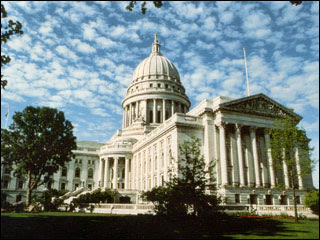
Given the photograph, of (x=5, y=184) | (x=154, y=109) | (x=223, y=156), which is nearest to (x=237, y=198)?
(x=223, y=156)

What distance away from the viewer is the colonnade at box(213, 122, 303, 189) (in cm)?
4721

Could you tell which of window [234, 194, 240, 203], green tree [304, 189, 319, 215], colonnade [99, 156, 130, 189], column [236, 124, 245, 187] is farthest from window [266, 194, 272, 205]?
colonnade [99, 156, 130, 189]

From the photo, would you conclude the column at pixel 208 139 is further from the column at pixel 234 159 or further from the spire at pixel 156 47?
the spire at pixel 156 47

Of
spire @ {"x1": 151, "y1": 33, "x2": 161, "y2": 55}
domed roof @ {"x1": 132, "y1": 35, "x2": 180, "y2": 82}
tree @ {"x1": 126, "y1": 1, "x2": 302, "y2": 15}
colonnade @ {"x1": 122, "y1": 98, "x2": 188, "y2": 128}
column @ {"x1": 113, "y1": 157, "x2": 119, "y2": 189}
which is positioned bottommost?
column @ {"x1": 113, "y1": 157, "x2": 119, "y2": 189}

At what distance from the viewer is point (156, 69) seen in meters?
94.2

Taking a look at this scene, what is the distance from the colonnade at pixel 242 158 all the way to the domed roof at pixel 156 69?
46478mm

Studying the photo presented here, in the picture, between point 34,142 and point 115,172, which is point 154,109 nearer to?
point 115,172

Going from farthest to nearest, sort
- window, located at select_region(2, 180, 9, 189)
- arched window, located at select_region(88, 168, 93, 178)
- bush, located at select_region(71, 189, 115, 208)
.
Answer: arched window, located at select_region(88, 168, 93, 178) → window, located at select_region(2, 180, 9, 189) → bush, located at select_region(71, 189, 115, 208)

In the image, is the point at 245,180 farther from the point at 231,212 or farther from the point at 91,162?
the point at 91,162

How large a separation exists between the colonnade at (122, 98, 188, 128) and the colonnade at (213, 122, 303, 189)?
3378 centimetres

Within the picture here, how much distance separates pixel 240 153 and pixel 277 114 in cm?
1144

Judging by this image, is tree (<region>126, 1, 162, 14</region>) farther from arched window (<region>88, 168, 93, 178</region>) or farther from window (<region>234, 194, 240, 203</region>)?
arched window (<region>88, 168, 93, 178</region>)

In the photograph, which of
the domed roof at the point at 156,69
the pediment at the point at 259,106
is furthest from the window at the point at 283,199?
the domed roof at the point at 156,69

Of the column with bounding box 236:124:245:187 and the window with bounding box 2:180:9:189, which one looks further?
the window with bounding box 2:180:9:189
